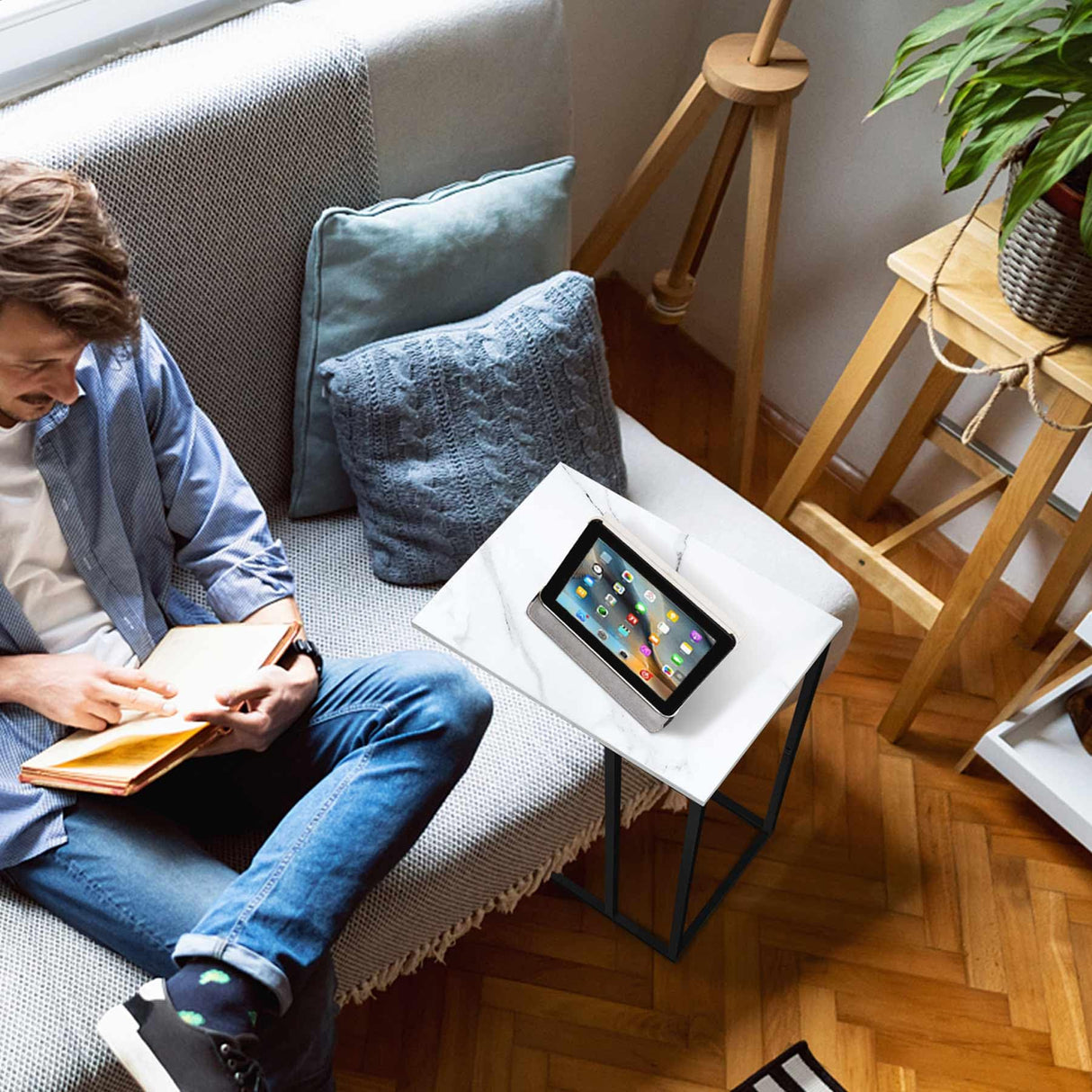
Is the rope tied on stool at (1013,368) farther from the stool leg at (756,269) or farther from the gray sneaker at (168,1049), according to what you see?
the gray sneaker at (168,1049)

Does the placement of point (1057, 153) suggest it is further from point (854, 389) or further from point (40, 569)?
point (40, 569)

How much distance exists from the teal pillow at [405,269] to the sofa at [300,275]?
0.15 feet

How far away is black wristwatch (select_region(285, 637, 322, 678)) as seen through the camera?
4.31ft

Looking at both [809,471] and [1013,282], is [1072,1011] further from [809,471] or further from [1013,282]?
[1013,282]

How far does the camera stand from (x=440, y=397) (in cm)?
150

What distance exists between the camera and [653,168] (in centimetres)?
183

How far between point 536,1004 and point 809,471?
87 centimetres

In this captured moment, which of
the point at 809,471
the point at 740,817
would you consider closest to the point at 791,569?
the point at 809,471

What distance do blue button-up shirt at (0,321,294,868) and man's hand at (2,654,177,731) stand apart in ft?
0.12

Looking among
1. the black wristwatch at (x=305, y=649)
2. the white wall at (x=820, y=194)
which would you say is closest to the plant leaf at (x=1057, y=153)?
the white wall at (x=820, y=194)

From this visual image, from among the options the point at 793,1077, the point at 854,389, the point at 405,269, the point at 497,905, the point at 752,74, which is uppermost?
the point at 752,74

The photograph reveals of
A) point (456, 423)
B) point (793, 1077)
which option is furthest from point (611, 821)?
point (456, 423)

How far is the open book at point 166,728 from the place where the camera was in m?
1.13

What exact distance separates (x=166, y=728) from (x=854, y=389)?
3.47ft
